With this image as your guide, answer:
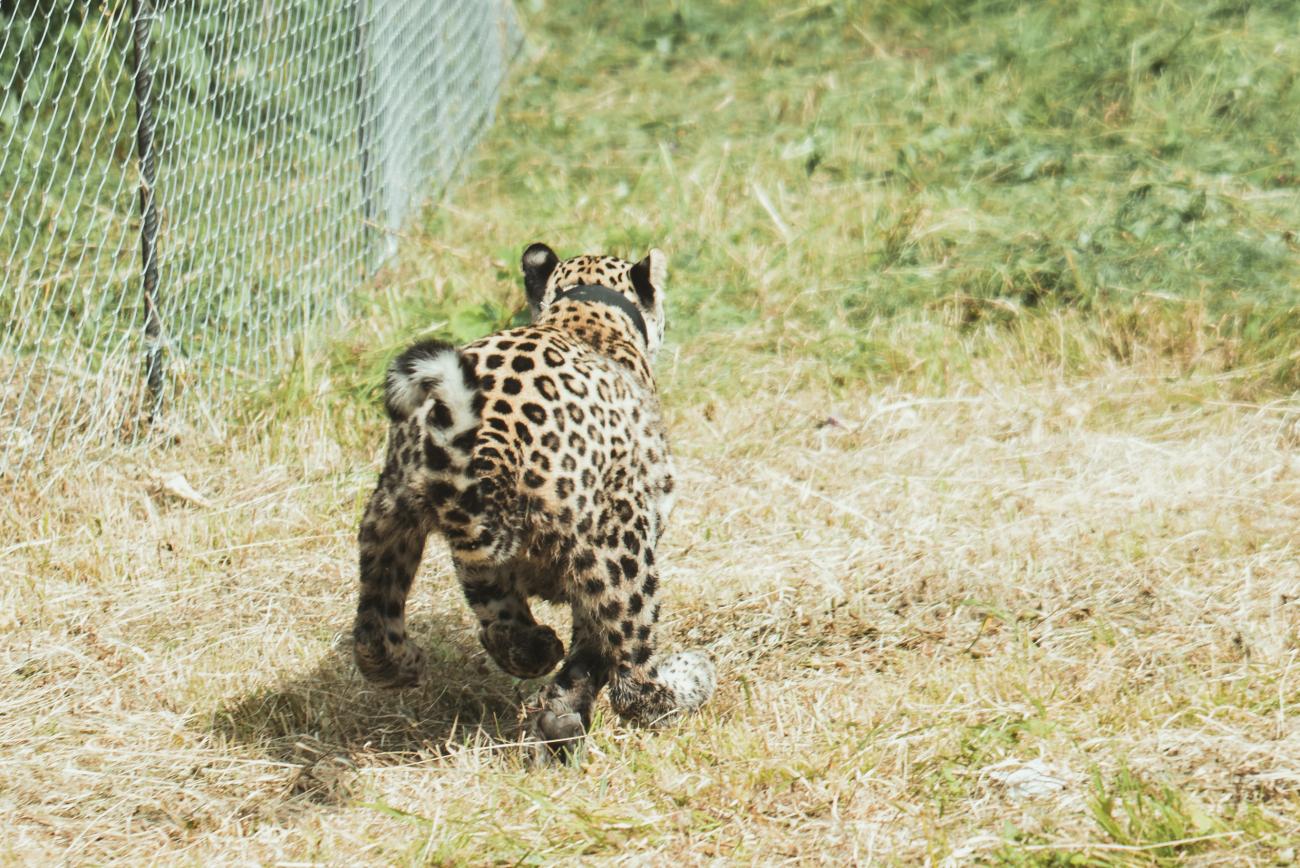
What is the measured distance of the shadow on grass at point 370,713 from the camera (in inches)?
184

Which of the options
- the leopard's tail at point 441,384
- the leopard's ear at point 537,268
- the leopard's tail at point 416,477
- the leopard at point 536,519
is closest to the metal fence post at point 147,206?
the leopard's ear at point 537,268

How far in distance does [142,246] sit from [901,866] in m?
4.09

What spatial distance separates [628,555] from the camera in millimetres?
4426

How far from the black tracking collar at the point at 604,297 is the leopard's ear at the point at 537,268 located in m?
0.19

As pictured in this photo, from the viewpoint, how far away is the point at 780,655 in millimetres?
5102

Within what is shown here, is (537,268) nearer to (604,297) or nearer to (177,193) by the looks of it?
(604,297)

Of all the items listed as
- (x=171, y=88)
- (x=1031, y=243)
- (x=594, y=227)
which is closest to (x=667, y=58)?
(x=594, y=227)

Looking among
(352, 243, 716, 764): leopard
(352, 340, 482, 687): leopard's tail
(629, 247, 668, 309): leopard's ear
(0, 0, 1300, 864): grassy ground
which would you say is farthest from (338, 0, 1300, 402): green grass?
(352, 340, 482, 687): leopard's tail

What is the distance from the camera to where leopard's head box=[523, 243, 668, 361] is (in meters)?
5.48

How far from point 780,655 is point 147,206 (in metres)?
3.10

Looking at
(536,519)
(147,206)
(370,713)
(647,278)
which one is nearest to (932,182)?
(647,278)

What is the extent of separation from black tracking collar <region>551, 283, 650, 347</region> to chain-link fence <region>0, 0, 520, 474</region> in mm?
1903

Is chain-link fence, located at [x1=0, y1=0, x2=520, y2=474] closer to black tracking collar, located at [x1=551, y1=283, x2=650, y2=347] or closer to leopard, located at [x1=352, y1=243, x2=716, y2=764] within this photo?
black tracking collar, located at [x1=551, y1=283, x2=650, y2=347]

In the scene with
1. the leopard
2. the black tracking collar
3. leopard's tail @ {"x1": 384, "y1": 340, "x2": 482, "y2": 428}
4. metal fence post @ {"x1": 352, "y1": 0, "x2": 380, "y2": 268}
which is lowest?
the leopard
